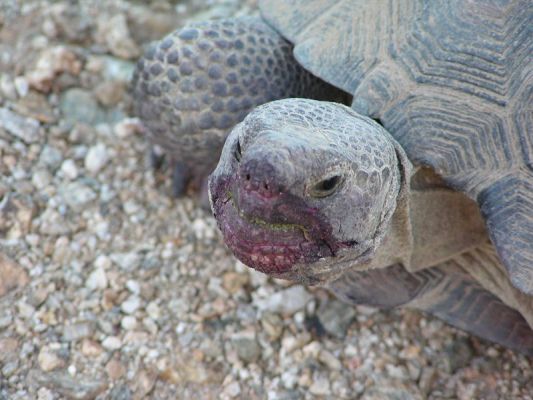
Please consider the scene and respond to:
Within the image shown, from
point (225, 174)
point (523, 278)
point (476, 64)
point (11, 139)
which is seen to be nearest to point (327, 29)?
point (476, 64)

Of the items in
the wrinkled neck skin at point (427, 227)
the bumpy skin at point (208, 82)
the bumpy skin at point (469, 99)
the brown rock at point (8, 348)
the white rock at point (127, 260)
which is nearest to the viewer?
the bumpy skin at point (469, 99)

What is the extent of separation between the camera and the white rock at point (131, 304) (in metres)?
2.19

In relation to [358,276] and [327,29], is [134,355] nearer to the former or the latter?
[358,276]

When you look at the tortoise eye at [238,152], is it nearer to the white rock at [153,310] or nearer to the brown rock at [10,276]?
the white rock at [153,310]

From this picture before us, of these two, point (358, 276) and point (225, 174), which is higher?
point (225, 174)

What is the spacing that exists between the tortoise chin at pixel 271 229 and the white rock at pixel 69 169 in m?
1.17

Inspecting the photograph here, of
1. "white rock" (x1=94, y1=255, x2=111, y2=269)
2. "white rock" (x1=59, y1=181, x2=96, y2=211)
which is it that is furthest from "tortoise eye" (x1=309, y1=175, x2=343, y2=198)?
"white rock" (x1=59, y1=181, x2=96, y2=211)

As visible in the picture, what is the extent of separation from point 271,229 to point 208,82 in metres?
0.81

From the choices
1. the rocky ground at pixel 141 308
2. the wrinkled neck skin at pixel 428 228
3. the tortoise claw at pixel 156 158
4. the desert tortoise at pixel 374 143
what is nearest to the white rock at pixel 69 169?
the rocky ground at pixel 141 308

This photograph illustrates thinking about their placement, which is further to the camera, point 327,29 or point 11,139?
point 11,139

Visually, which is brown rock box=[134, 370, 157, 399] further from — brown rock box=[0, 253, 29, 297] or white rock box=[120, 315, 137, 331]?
brown rock box=[0, 253, 29, 297]

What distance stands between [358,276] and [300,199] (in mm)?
800

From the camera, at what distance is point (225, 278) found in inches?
91.6

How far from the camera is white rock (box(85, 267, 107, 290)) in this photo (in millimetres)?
2225
